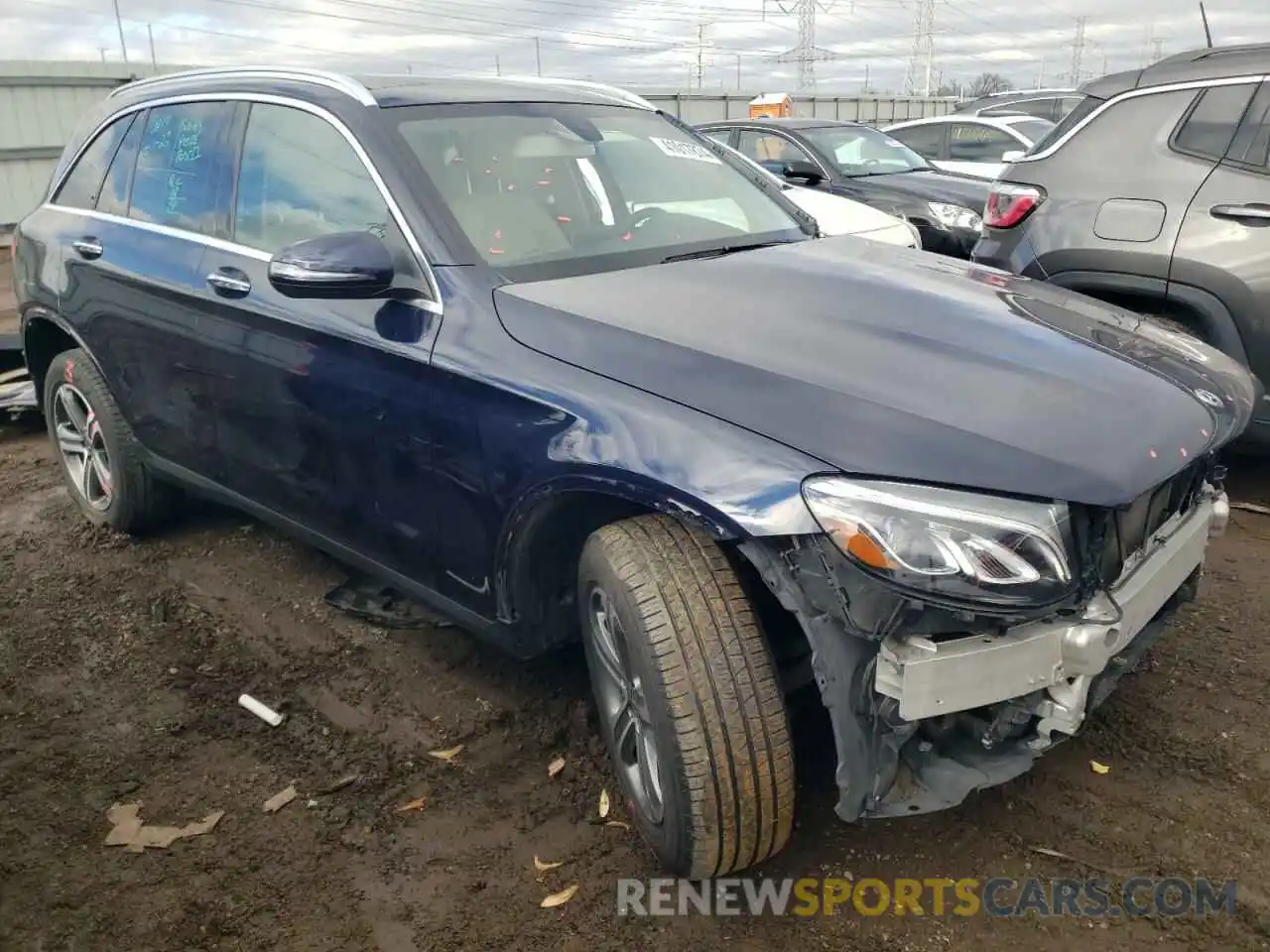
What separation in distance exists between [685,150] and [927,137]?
10.0 m

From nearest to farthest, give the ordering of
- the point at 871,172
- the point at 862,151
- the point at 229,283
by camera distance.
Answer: the point at 229,283 < the point at 871,172 < the point at 862,151

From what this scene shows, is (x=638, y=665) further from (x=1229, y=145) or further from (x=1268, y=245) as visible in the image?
(x=1229, y=145)

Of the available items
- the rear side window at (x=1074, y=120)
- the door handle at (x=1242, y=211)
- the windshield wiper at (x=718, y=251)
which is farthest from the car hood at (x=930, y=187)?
the windshield wiper at (x=718, y=251)

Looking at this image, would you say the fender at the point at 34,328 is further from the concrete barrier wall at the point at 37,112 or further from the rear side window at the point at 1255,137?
the concrete barrier wall at the point at 37,112

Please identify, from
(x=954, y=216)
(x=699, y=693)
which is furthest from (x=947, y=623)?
(x=954, y=216)

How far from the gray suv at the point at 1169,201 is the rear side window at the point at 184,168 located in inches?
131

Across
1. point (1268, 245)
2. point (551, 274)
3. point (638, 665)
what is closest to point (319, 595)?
point (551, 274)

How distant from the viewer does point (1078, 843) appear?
8.00 feet

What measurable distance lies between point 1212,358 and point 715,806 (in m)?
1.75

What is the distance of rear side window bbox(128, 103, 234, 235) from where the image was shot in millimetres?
3447

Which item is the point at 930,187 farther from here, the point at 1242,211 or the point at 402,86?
the point at 402,86

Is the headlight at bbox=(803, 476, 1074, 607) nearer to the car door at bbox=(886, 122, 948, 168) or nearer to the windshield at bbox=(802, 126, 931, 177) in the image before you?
the windshield at bbox=(802, 126, 931, 177)

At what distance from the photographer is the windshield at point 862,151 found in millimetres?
9453

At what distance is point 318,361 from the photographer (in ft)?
9.64
